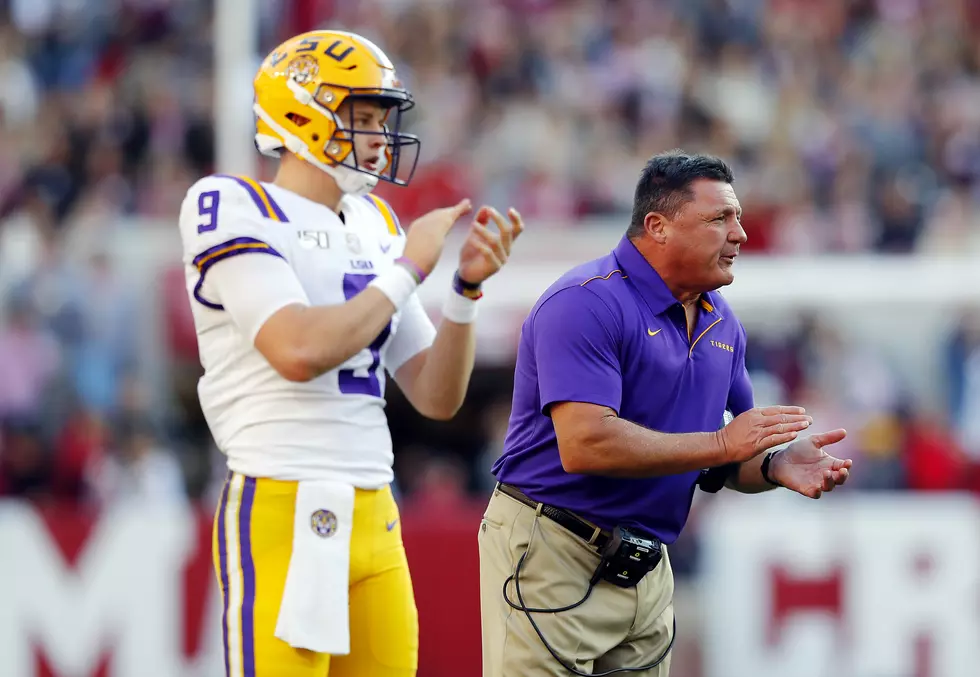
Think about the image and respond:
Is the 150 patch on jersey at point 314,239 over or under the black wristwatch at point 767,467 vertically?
over

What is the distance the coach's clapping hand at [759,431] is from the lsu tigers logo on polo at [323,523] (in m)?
1.03

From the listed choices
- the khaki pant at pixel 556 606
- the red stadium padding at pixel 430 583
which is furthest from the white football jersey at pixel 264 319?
the red stadium padding at pixel 430 583

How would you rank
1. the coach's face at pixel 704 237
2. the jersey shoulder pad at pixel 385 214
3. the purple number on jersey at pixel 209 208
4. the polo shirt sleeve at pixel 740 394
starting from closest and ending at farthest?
the purple number on jersey at pixel 209 208
the coach's face at pixel 704 237
the jersey shoulder pad at pixel 385 214
the polo shirt sleeve at pixel 740 394

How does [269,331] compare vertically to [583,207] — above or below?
above

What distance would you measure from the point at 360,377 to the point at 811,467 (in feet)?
4.14

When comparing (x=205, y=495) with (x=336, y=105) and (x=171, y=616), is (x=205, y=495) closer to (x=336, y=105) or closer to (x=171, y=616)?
(x=171, y=616)

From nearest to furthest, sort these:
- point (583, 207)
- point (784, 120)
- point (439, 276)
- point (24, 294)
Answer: point (439, 276) → point (24, 294) → point (583, 207) → point (784, 120)

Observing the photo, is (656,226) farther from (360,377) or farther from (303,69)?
(303,69)

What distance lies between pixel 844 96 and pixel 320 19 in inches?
194

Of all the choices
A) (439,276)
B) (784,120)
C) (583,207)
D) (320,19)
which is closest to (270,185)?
(439,276)

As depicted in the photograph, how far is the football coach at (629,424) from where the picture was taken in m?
4.01

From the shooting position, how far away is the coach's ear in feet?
13.7

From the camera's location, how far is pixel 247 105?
10.9 metres

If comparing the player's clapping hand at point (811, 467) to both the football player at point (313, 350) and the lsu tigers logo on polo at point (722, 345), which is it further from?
the football player at point (313, 350)
